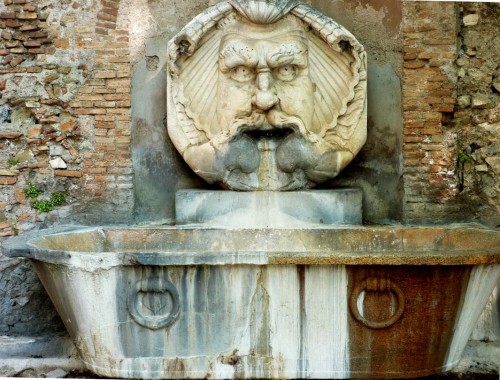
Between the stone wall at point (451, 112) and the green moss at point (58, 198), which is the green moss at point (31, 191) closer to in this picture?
the green moss at point (58, 198)

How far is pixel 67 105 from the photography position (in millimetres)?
6250

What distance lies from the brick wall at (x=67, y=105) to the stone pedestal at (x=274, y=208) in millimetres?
625

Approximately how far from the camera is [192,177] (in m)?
6.36

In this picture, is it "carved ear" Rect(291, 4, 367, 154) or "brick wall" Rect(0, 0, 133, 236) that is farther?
"brick wall" Rect(0, 0, 133, 236)

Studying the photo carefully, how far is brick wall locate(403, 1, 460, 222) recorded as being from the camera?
6.14 m

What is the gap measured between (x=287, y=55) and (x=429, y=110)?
1.01 m

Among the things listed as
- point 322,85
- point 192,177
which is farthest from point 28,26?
point 322,85

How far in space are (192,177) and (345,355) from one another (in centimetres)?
180

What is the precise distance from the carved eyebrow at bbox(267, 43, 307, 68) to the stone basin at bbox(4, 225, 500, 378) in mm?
1445

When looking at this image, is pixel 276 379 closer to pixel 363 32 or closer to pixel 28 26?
pixel 363 32

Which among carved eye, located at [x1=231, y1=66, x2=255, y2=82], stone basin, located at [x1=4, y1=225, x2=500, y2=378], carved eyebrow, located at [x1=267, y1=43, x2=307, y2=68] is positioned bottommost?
stone basin, located at [x1=4, y1=225, x2=500, y2=378]

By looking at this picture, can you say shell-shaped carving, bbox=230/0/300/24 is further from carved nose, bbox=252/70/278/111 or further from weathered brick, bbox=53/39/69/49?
weathered brick, bbox=53/39/69/49

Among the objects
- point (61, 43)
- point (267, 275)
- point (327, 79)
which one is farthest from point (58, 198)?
point (327, 79)

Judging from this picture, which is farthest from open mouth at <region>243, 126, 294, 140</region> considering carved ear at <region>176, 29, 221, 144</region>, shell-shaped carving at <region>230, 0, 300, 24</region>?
shell-shaped carving at <region>230, 0, 300, 24</region>
